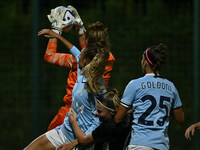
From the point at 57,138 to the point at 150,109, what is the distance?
0.98 meters

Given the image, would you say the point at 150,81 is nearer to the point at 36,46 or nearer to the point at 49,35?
the point at 49,35

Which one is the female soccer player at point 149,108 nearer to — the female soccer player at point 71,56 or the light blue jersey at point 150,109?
the light blue jersey at point 150,109

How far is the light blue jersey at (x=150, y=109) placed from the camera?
3.98 m

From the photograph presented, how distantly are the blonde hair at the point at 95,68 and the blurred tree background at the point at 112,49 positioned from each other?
2.31 metres

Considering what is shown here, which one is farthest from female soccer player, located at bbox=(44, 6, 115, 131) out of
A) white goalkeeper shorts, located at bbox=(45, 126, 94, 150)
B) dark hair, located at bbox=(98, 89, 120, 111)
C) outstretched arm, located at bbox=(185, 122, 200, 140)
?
outstretched arm, located at bbox=(185, 122, 200, 140)

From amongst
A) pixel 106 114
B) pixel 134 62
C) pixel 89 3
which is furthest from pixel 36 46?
pixel 106 114

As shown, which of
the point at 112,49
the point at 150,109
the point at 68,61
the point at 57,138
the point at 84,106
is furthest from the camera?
the point at 112,49

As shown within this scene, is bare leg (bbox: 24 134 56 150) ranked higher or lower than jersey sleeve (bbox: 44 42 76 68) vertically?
lower

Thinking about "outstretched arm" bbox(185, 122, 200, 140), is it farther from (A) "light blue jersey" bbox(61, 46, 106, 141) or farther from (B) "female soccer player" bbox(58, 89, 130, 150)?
(A) "light blue jersey" bbox(61, 46, 106, 141)

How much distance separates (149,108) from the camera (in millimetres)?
3980

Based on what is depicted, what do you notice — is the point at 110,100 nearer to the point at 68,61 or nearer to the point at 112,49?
the point at 68,61

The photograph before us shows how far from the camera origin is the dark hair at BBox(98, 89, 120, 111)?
4133mm

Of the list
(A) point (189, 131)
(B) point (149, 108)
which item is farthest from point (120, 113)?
(A) point (189, 131)

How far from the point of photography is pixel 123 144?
413 centimetres
